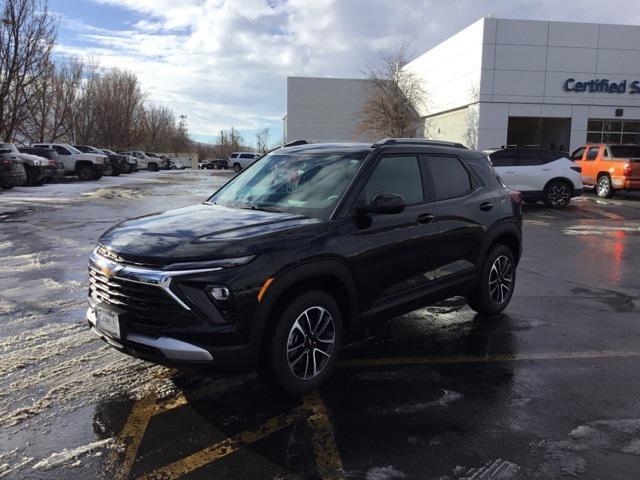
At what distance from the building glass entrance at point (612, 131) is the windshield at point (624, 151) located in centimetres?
1744

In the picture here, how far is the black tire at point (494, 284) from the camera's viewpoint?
18.4 ft

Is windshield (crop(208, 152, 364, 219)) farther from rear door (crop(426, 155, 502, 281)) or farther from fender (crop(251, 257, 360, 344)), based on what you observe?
rear door (crop(426, 155, 502, 281))

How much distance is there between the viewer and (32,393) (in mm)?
3885

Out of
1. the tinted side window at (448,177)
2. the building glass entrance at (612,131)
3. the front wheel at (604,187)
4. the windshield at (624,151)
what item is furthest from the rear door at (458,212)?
the building glass entrance at (612,131)

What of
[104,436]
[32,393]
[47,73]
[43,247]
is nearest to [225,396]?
[104,436]

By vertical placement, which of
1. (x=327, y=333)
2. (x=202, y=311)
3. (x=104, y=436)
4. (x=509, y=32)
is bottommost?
(x=104, y=436)

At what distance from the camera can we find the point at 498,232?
5645mm

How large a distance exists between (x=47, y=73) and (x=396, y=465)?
36.2 m

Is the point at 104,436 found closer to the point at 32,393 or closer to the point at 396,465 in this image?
the point at 32,393

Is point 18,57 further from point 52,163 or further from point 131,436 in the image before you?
point 131,436

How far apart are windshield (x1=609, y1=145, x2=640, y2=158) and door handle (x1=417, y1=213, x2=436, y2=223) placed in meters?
18.1

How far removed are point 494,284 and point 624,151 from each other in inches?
673

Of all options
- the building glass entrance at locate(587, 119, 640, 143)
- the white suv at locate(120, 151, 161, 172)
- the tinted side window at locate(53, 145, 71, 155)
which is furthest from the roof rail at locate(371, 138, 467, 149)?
the white suv at locate(120, 151, 161, 172)

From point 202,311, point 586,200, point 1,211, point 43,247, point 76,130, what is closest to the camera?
point 202,311
